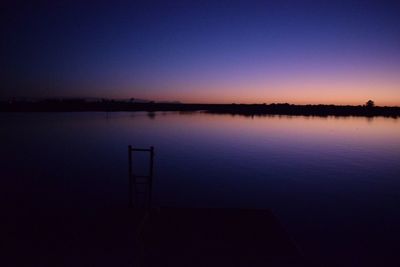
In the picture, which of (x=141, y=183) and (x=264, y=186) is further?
(x=264, y=186)

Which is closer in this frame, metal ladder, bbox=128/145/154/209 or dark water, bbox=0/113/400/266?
dark water, bbox=0/113/400/266

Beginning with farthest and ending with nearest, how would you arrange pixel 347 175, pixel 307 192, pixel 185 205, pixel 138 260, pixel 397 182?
pixel 347 175 → pixel 397 182 → pixel 307 192 → pixel 185 205 → pixel 138 260

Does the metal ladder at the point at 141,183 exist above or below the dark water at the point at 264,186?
above

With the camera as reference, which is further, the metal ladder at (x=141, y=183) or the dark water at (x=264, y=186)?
the metal ladder at (x=141, y=183)

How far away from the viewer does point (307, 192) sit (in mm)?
24109

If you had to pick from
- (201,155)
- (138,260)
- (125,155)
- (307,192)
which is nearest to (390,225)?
(307,192)

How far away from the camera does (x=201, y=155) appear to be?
39312 millimetres

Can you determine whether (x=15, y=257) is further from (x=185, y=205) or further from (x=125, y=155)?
(x=125, y=155)

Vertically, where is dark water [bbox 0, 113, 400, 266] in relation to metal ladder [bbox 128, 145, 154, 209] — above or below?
below

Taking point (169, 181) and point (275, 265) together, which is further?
point (169, 181)

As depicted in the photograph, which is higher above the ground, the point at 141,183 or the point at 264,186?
the point at 141,183

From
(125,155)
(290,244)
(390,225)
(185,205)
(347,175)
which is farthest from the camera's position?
(125,155)

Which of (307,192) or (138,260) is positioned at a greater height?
(138,260)

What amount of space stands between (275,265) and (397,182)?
23642mm
